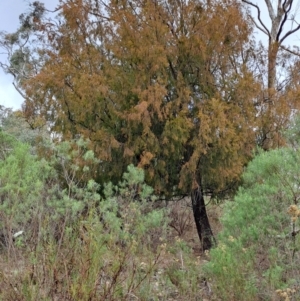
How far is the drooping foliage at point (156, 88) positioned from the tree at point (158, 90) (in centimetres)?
2

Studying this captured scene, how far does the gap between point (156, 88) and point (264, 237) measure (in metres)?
3.48

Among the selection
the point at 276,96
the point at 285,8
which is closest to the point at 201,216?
the point at 276,96

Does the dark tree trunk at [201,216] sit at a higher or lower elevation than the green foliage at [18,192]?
lower

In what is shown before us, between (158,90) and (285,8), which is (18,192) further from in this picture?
(285,8)

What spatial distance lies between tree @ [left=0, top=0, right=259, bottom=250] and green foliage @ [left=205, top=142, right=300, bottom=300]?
9.04ft

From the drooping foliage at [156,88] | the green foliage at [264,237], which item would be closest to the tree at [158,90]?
the drooping foliage at [156,88]

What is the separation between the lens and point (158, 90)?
6777 millimetres

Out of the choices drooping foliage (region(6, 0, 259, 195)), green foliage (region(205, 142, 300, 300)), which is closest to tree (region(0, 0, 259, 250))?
drooping foliage (region(6, 0, 259, 195))

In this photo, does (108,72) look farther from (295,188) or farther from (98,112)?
(295,188)

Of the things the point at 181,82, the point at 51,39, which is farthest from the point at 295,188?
the point at 51,39

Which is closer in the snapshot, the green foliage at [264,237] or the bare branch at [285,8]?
the green foliage at [264,237]

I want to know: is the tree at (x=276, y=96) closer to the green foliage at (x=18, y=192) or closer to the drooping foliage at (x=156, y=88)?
the drooping foliage at (x=156, y=88)

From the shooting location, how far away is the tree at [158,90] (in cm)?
683

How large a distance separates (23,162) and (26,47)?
15397 mm
